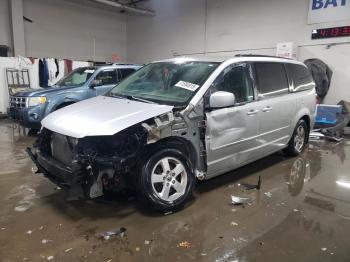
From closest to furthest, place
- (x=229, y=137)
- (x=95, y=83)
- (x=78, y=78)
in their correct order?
1. (x=229, y=137)
2. (x=95, y=83)
3. (x=78, y=78)

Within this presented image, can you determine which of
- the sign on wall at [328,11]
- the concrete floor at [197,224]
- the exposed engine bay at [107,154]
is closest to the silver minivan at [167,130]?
the exposed engine bay at [107,154]

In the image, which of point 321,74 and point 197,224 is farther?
point 321,74

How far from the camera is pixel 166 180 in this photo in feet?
9.66

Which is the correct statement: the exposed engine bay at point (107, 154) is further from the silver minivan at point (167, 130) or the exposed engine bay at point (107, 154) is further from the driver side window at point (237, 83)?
the driver side window at point (237, 83)

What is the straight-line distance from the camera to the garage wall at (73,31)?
39.1 ft

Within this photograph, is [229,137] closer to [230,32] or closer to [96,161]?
[96,161]

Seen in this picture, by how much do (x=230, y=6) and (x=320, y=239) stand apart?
9.73 metres

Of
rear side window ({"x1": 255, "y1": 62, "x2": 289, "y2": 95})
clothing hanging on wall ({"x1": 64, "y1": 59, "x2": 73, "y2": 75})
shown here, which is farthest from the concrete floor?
clothing hanging on wall ({"x1": 64, "y1": 59, "x2": 73, "y2": 75})

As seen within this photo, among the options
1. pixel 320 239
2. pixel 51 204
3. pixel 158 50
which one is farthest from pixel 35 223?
pixel 158 50

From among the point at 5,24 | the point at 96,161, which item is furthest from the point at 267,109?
the point at 5,24

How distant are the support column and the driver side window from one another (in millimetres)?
10321

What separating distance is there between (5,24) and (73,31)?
2.79 m

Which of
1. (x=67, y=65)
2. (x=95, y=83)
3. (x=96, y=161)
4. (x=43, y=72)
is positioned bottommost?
(x=96, y=161)

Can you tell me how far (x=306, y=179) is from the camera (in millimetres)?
4145
